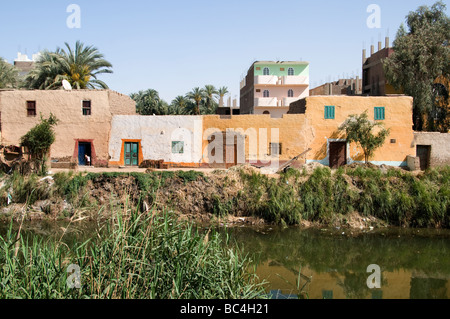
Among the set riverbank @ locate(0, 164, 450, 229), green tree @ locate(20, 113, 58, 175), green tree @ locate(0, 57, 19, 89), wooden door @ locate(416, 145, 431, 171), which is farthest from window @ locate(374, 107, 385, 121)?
green tree @ locate(0, 57, 19, 89)

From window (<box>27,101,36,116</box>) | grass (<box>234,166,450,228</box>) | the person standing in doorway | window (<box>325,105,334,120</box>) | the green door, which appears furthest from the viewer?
the green door

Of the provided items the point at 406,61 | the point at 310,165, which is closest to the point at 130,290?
the point at 310,165

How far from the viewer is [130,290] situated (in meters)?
6.48

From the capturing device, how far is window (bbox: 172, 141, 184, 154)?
79.7 feet

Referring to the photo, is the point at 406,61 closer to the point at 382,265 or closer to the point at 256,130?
the point at 256,130

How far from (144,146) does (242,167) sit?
24.3ft

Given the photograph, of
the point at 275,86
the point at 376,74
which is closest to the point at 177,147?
the point at 376,74

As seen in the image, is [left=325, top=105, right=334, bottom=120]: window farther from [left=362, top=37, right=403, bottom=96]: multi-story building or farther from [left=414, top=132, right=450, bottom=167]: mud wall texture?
[left=362, top=37, right=403, bottom=96]: multi-story building

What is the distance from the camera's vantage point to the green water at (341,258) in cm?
1076

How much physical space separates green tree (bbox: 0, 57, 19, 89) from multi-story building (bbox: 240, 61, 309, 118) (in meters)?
23.1

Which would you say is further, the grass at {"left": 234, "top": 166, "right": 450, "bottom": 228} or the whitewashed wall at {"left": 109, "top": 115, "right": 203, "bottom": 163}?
the whitewashed wall at {"left": 109, "top": 115, "right": 203, "bottom": 163}

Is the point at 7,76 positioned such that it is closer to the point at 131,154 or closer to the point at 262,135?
the point at 131,154

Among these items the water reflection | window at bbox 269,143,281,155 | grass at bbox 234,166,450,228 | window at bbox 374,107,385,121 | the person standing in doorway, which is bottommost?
the water reflection

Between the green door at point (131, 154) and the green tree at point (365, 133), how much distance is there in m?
12.3
